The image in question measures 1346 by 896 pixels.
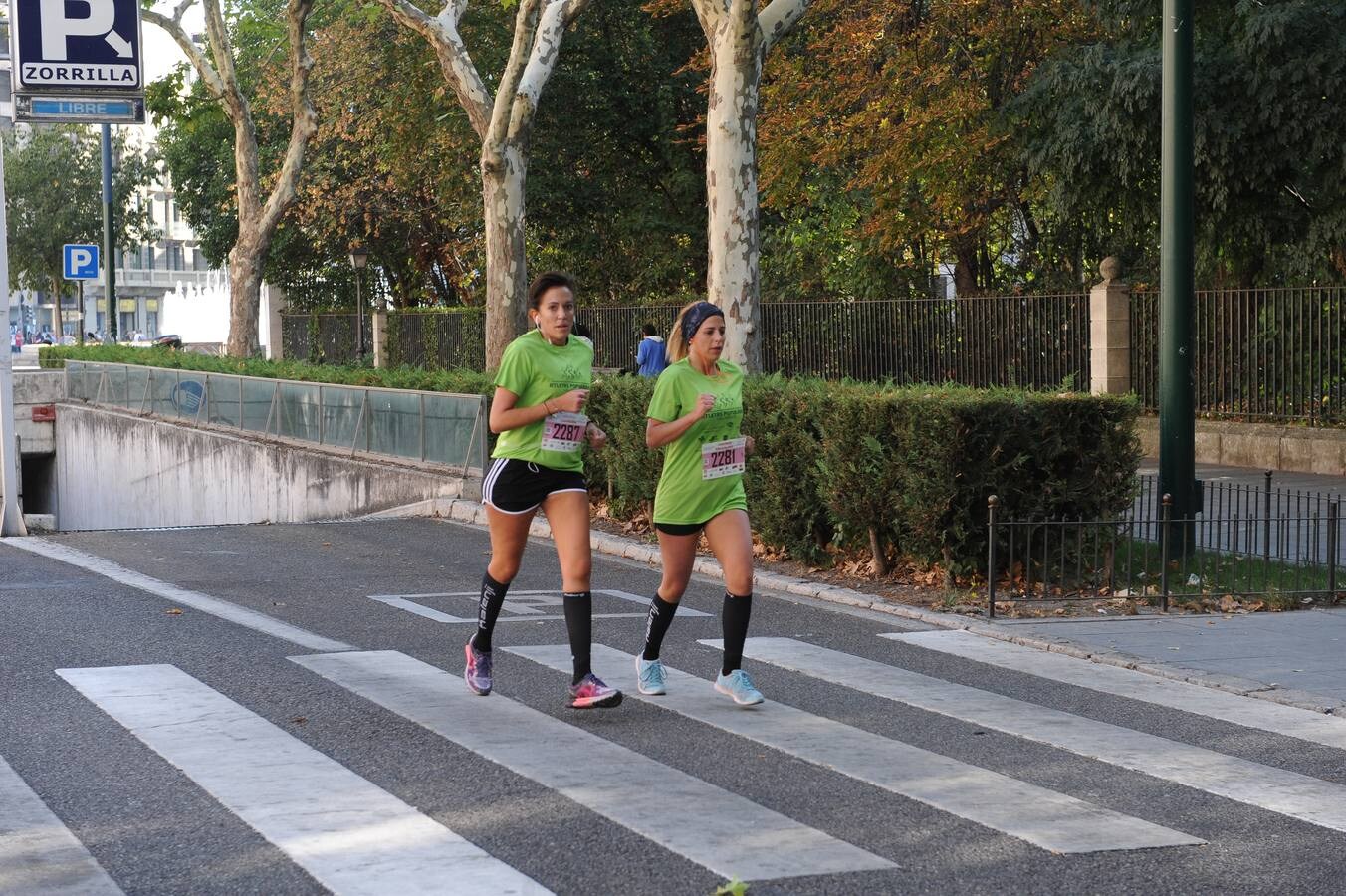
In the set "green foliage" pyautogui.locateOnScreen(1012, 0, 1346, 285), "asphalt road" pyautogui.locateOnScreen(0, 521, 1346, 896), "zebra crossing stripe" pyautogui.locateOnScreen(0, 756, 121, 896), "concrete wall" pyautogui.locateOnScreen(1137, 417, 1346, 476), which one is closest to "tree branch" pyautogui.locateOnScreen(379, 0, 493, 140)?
"green foliage" pyautogui.locateOnScreen(1012, 0, 1346, 285)

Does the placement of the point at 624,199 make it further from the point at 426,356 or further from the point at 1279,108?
the point at 1279,108

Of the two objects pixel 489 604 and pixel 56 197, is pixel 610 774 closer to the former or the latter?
pixel 489 604

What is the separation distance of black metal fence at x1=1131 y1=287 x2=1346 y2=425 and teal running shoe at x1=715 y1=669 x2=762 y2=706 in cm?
1536

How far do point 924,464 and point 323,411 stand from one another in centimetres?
1317

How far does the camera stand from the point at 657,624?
26.2ft

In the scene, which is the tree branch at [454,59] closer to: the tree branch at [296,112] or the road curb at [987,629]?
the tree branch at [296,112]

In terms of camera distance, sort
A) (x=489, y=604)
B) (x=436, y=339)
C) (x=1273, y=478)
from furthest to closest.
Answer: (x=436, y=339) < (x=1273, y=478) < (x=489, y=604)

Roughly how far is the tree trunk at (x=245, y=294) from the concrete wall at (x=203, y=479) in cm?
335

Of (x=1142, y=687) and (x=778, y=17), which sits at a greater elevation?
(x=778, y=17)

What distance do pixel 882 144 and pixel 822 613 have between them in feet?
64.0

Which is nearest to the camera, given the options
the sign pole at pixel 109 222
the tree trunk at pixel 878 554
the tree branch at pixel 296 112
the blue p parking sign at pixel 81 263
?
the tree trunk at pixel 878 554

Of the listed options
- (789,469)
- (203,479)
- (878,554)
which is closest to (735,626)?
(878,554)

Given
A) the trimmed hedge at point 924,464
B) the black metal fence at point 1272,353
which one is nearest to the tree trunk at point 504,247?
the black metal fence at point 1272,353

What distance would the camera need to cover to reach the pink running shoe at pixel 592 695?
7.59 meters
